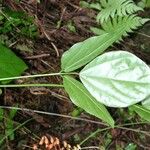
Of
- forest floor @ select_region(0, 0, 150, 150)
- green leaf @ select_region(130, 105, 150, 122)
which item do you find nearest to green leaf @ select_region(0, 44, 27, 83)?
forest floor @ select_region(0, 0, 150, 150)

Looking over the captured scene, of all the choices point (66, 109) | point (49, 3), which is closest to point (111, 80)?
point (66, 109)

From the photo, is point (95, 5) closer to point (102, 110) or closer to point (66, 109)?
point (66, 109)

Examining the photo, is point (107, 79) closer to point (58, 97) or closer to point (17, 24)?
point (58, 97)

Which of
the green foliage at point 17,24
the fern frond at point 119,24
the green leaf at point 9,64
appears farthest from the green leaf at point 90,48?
the fern frond at point 119,24

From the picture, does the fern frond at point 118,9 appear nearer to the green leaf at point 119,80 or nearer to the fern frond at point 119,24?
the fern frond at point 119,24

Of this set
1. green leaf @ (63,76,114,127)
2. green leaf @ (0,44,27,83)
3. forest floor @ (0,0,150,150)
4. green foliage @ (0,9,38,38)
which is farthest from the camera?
green foliage @ (0,9,38,38)

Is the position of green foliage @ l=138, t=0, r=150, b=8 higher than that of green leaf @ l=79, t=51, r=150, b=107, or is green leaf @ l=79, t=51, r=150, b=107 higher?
green foliage @ l=138, t=0, r=150, b=8

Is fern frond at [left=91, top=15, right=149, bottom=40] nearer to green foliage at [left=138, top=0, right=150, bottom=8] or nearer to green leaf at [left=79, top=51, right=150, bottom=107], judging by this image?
green foliage at [left=138, top=0, right=150, bottom=8]
